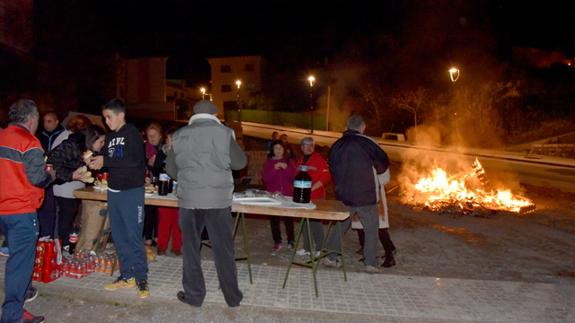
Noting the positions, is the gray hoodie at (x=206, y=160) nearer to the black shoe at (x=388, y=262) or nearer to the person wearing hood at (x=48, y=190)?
the person wearing hood at (x=48, y=190)

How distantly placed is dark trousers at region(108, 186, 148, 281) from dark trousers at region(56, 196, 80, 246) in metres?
1.72

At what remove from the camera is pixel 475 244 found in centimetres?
811

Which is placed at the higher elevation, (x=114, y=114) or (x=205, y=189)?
(x=114, y=114)

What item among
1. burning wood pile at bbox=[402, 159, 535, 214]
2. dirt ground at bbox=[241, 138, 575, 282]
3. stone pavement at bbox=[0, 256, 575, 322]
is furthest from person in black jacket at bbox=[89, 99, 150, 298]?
burning wood pile at bbox=[402, 159, 535, 214]

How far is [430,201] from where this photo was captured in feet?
37.4

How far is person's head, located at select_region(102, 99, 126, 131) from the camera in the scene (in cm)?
472

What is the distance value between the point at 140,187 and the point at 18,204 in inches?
47.1

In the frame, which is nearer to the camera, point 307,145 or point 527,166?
point 307,145

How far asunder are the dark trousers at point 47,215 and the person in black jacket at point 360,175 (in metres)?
4.00

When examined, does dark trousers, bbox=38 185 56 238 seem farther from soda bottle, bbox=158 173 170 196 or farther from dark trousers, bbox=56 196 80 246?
soda bottle, bbox=158 173 170 196

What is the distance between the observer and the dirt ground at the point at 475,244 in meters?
6.57

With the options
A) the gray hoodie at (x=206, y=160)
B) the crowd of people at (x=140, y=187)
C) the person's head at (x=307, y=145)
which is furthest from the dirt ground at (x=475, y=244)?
the gray hoodie at (x=206, y=160)

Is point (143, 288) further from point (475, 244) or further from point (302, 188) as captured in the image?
point (475, 244)

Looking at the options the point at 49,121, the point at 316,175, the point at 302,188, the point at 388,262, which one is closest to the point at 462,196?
the point at 388,262
